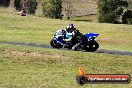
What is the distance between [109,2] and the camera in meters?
125

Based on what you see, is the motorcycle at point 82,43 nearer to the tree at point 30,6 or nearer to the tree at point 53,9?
the tree at point 53,9

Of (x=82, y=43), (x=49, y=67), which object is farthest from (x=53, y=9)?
(x=49, y=67)

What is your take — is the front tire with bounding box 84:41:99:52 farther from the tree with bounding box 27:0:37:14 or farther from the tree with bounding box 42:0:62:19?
the tree with bounding box 27:0:37:14

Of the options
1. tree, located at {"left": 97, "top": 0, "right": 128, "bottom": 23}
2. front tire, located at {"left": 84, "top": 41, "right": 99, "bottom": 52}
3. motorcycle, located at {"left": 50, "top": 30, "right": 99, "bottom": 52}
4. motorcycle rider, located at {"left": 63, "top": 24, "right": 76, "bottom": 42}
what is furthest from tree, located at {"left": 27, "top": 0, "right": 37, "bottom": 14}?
front tire, located at {"left": 84, "top": 41, "right": 99, "bottom": 52}

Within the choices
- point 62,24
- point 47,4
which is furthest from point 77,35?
Answer: point 47,4

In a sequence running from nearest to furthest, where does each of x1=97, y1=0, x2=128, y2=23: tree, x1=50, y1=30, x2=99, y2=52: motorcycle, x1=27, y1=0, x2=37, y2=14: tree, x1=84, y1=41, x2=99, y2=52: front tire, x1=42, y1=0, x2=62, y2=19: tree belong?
x1=50, y1=30, x2=99, y2=52: motorcycle
x1=84, y1=41, x2=99, y2=52: front tire
x1=97, y1=0, x2=128, y2=23: tree
x1=42, y1=0, x2=62, y2=19: tree
x1=27, y1=0, x2=37, y2=14: tree

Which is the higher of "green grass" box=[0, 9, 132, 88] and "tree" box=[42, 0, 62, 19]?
"green grass" box=[0, 9, 132, 88]

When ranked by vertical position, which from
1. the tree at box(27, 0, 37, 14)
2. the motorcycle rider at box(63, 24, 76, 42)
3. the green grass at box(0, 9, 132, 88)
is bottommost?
the tree at box(27, 0, 37, 14)

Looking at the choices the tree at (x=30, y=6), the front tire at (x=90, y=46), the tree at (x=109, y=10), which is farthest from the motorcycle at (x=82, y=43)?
the tree at (x=30, y=6)

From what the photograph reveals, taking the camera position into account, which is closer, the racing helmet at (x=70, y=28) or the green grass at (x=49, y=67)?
the green grass at (x=49, y=67)

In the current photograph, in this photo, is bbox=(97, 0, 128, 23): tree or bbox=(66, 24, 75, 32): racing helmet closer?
bbox=(66, 24, 75, 32): racing helmet

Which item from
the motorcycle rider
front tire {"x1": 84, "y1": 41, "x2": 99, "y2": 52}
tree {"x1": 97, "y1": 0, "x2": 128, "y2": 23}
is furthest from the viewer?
Result: tree {"x1": 97, "y1": 0, "x2": 128, "y2": 23}

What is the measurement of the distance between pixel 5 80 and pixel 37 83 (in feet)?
5.31

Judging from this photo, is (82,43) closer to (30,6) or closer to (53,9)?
(53,9)
